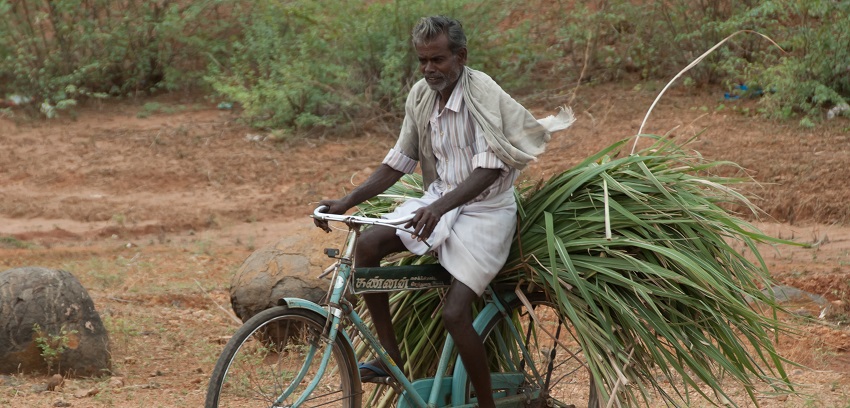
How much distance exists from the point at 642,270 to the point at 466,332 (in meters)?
0.57

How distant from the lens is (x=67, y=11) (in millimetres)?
11875

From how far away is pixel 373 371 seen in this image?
3.36 meters

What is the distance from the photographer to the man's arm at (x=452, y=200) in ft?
10.1

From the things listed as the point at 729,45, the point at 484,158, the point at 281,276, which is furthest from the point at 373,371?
the point at 729,45

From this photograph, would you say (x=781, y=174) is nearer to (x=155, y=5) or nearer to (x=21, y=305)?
(x=21, y=305)

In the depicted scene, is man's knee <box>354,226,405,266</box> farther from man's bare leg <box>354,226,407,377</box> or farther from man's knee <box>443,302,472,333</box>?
man's knee <box>443,302,472,333</box>

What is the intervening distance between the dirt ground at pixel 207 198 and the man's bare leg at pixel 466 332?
1.67 metres

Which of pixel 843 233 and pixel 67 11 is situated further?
pixel 67 11

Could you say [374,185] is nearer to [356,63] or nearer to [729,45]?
[356,63]

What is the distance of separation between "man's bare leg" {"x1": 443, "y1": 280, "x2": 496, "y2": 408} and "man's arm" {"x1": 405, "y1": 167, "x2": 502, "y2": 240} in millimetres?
273

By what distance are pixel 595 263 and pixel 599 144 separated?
6.23 m

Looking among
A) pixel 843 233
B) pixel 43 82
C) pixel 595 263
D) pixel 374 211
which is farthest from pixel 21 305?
pixel 43 82

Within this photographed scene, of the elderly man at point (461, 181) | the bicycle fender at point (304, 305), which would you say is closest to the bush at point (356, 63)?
the elderly man at point (461, 181)

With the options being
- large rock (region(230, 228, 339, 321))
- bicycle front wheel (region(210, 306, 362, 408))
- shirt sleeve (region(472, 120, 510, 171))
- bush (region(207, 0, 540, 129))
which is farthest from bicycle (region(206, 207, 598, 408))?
bush (region(207, 0, 540, 129))
